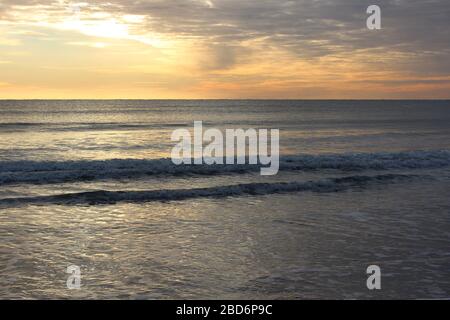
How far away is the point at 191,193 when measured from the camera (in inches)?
709

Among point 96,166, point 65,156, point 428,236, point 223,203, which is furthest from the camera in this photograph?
point 65,156

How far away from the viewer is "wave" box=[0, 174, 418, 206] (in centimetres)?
1633

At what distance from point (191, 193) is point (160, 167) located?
671cm

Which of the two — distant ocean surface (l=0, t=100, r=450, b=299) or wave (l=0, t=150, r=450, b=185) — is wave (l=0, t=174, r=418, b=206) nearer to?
distant ocean surface (l=0, t=100, r=450, b=299)

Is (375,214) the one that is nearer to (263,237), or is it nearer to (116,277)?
(263,237)

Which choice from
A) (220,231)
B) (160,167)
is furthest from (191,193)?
(160,167)

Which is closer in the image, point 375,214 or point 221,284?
point 221,284

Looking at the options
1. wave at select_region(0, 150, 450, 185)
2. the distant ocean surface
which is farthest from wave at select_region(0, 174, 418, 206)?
wave at select_region(0, 150, 450, 185)

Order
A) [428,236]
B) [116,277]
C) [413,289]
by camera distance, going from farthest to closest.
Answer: [428,236] < [116,277] < [413,289]

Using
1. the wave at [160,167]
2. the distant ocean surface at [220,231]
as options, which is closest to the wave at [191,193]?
the distant ocean surface at [220,231]

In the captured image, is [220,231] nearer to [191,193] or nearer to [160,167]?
[191,193]
